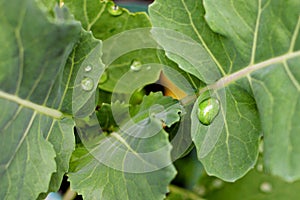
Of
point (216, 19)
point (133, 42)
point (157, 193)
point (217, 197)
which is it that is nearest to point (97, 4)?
point (133, 42)

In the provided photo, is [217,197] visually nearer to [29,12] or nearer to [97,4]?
[97,4]

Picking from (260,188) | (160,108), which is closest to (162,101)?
(160,108)

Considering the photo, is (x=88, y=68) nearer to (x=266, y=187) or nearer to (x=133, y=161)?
(x=133, y=161)

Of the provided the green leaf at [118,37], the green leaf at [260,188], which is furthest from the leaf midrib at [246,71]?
the green leaf at [260,188]

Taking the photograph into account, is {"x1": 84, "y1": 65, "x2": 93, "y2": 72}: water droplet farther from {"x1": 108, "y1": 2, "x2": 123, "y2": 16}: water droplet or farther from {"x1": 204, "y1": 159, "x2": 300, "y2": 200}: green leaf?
{"x1": 204, "y1": 159, "x2": 300, "y2": 200}: green leaf

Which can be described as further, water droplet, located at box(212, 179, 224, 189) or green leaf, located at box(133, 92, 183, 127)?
water droplet, located at box(212, 179, 224, 189)

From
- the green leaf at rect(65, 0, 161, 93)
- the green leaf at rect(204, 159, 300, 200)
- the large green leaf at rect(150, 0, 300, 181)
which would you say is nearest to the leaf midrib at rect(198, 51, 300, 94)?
the large green leaf at rect(150, 0, 300, 181)
